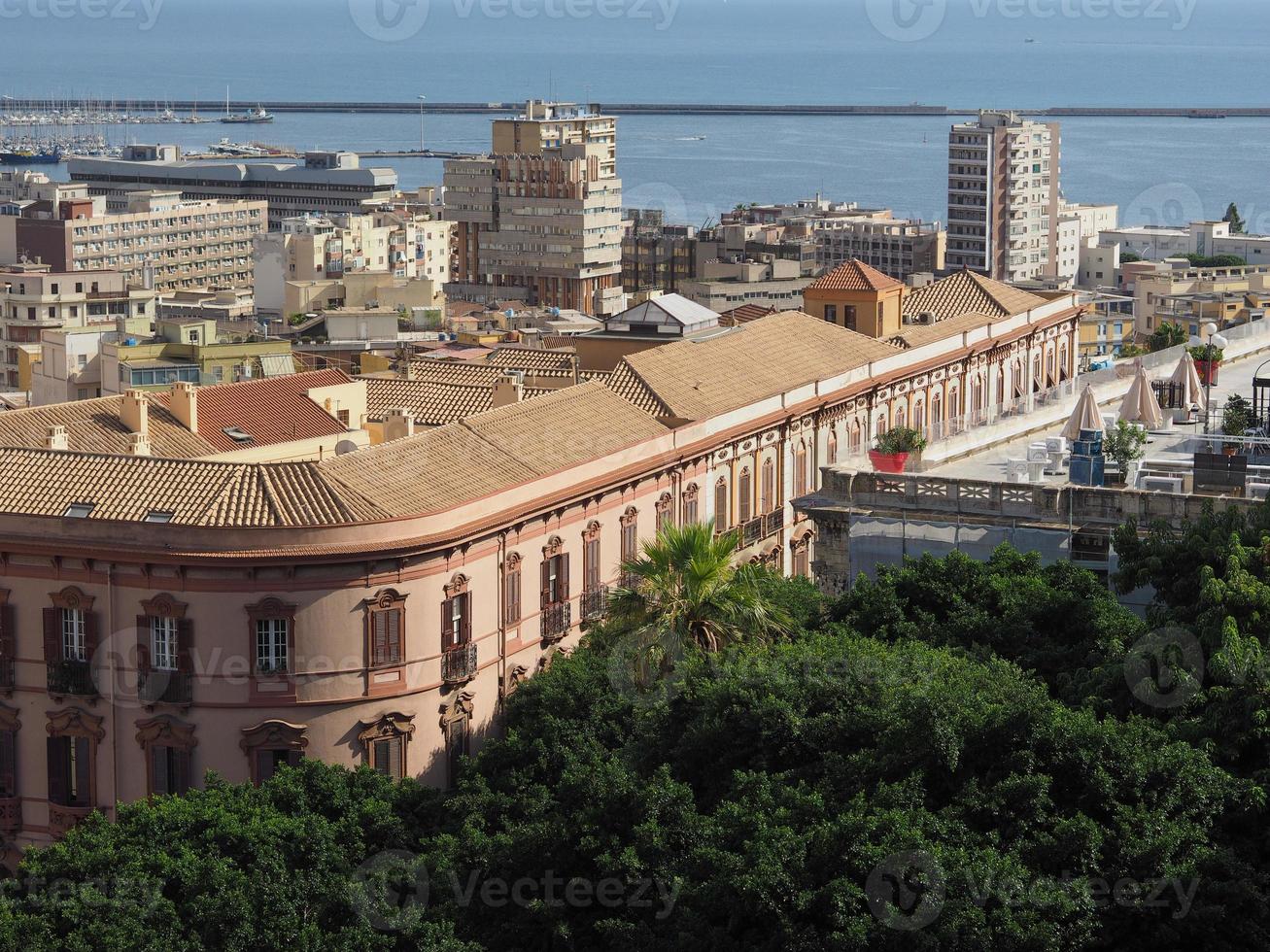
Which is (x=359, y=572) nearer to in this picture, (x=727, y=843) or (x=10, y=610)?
(x=10, y=610)

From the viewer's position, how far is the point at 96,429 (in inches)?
1758

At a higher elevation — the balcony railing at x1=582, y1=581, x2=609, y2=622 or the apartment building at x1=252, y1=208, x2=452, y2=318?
the apartment building at x1=252, y1=208, x2=452, y2=318

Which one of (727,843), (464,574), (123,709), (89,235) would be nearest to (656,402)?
(464,574)

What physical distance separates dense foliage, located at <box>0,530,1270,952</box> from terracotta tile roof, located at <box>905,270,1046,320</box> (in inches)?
1213

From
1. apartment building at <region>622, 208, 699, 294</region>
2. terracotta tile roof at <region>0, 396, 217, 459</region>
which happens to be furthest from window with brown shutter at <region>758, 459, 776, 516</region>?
apartment building at <region>622, 208, 699, 294</region>

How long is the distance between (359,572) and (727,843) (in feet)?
34.0

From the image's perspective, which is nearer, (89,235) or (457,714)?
(457,714)

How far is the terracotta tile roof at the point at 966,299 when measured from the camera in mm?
66188

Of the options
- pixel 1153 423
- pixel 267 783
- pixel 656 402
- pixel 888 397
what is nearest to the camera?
pixel 267 783

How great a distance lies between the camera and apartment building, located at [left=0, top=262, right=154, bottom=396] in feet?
335

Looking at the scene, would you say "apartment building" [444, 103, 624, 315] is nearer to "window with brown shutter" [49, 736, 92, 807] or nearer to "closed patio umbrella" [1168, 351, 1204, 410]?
"closed patio umbrella" [1168, 351, 1204, 410]

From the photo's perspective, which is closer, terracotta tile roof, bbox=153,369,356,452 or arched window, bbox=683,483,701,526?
arched window, bbox=683,483,701,526

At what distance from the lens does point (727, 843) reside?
2723 cm

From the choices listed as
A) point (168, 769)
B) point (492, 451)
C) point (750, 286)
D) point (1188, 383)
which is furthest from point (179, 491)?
point (750, 286)
